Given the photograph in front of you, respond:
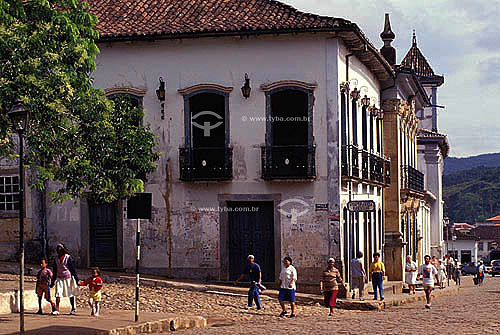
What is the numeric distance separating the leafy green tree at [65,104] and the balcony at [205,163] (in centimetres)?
268

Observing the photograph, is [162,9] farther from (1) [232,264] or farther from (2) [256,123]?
(1) [232,264]

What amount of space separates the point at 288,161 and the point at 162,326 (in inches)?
336

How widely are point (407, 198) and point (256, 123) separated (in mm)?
12708

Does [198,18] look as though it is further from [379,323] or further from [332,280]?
[379,323]

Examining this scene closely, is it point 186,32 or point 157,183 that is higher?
point 186,32

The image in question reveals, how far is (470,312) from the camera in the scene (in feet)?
72.6

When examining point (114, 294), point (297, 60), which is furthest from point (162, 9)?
point (114, 294)

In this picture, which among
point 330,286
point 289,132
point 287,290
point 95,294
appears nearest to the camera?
point 95,294

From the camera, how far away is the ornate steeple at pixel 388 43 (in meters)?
36.8

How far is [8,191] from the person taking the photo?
85.7 feet

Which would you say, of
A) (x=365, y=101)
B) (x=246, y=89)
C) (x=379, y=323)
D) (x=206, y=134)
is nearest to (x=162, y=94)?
(x=206, y=134)

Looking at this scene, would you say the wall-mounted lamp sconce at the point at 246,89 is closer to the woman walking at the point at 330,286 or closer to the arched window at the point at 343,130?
the arched window at the point at 343,130

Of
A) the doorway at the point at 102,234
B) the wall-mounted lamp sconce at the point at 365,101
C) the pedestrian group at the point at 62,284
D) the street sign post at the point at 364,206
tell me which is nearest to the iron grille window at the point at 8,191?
the doorway at the point at 102,234

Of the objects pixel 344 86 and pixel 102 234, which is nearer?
pixel 344 86
